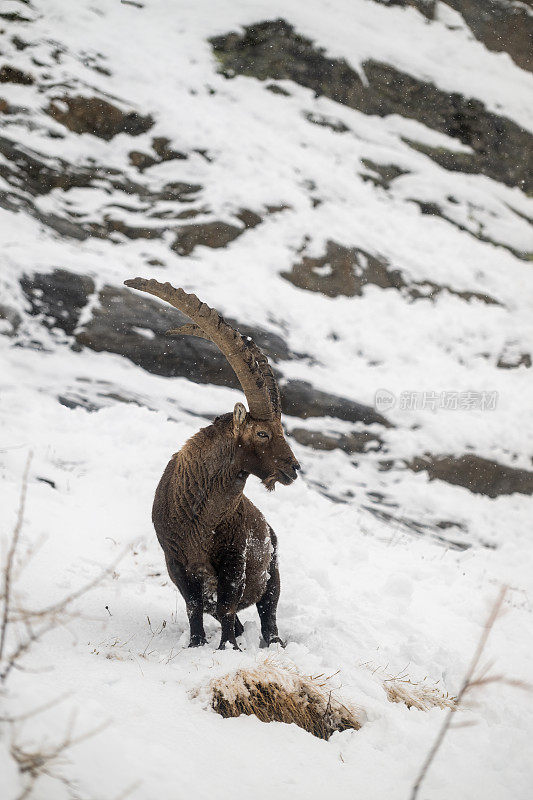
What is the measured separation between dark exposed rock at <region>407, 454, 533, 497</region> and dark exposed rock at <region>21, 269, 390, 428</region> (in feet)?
5.72

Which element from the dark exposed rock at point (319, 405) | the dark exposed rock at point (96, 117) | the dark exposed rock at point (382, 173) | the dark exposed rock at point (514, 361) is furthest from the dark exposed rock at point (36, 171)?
the dark exposed rock at point (514, 361)

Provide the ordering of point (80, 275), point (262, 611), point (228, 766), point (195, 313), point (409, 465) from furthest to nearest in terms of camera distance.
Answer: point (409, 465), point (80, 275), point (262, 611), point (195, 313), point (228, 766)

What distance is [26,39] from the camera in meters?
14.3

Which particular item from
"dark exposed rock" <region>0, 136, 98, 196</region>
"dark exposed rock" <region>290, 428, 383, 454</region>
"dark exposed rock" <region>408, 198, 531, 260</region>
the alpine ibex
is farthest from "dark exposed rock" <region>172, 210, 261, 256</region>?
the alpine ibex

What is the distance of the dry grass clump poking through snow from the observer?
2797mm

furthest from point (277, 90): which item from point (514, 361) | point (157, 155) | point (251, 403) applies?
point (251, 403)

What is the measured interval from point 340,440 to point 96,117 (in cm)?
1088

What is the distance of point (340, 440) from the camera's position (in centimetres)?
1112

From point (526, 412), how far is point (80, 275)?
10.9 m

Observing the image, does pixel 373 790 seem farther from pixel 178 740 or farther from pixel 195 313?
pixel 195 313

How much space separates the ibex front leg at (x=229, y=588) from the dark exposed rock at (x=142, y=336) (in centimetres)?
675

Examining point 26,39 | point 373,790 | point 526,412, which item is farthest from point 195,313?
point 26,39

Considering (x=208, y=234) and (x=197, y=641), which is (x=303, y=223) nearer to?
(x=208, y=234)

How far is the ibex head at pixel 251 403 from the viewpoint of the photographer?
4035mm
